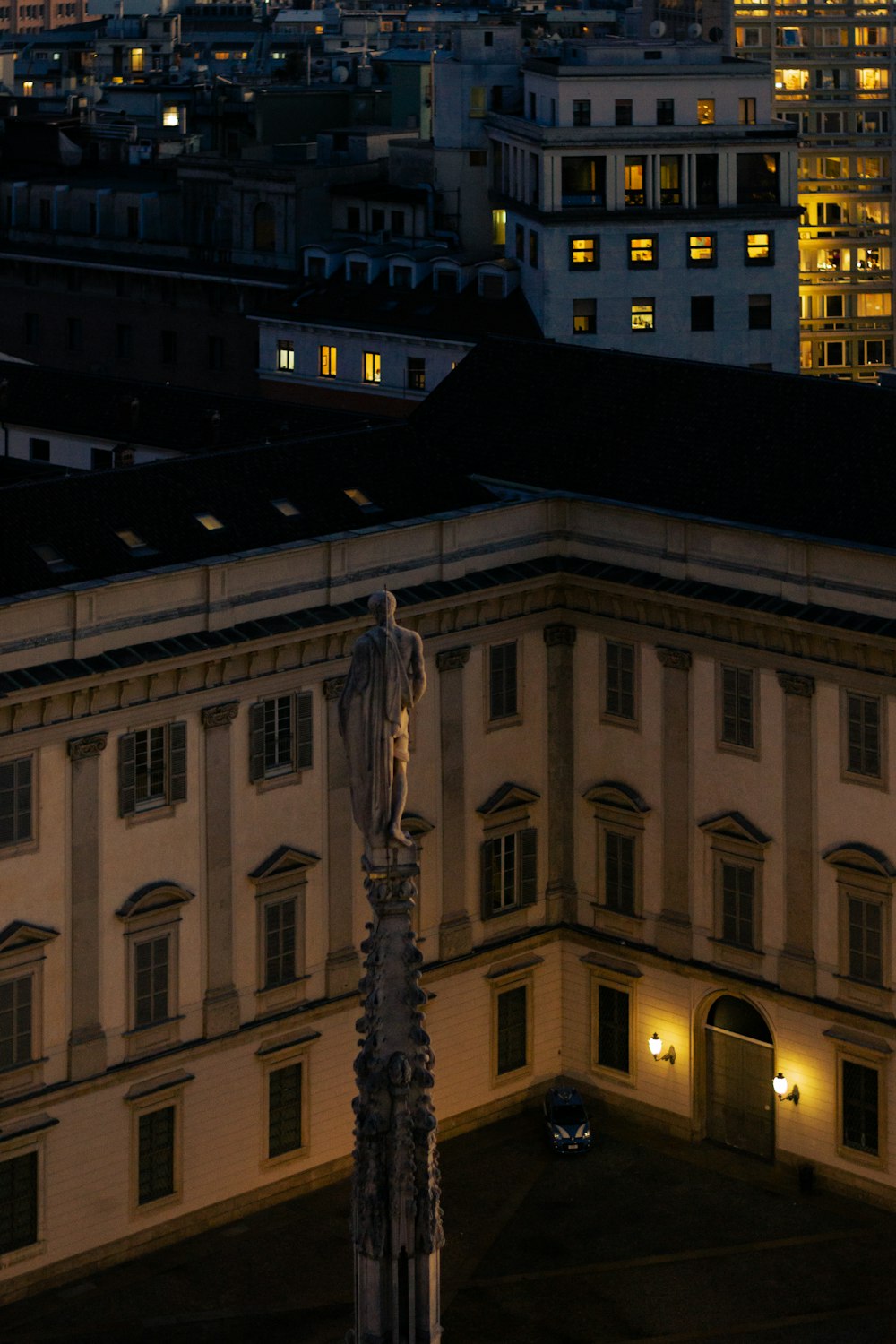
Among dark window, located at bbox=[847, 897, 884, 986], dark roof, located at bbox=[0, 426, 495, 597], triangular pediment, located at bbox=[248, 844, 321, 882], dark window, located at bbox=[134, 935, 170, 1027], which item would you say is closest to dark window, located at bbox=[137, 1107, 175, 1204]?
dark window, located at bbox=[134, 935, 170, 1027]

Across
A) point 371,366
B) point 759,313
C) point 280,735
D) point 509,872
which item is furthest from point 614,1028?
point 759,313

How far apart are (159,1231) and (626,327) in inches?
3351

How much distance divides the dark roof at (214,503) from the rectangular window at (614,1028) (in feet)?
55.3

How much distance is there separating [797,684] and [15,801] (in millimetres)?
24247

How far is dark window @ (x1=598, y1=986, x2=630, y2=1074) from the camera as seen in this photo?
108 meters

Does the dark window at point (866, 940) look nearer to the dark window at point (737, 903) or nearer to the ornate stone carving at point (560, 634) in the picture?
the dark window at point (737, 903)

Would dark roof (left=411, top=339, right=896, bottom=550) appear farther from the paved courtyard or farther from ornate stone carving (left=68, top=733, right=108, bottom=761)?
ornate stone carving (left=68, top=733, right=108, bottom=761)

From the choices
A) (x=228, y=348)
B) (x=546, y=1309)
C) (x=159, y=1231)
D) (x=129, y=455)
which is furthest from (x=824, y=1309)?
(x=228, y=348)

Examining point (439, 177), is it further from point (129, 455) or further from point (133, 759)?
point (133, 759)

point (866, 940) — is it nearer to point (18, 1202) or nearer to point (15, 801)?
point (15, 801)

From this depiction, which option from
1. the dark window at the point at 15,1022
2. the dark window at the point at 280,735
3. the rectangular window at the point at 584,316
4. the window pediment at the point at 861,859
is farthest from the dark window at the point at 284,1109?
the rectangular window at the point at 584,316

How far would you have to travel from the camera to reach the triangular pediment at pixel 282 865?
99.6 metres

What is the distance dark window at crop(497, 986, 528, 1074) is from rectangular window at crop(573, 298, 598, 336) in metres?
70.0

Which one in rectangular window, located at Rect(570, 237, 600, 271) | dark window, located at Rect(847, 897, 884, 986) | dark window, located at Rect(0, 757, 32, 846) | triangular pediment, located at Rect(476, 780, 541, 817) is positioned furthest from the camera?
rectangular window, located at Rect(570, 237, 600, 271)
